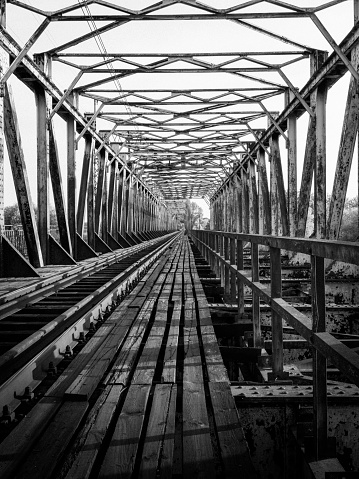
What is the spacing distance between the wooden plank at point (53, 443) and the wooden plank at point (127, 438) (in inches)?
7.2

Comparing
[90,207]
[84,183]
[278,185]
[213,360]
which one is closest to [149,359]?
[213,360]

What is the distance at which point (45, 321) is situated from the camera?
455 cm

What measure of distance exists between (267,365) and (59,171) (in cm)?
628

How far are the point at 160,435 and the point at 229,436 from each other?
0.29 metres

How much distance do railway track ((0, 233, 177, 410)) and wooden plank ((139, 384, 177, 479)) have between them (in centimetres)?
77

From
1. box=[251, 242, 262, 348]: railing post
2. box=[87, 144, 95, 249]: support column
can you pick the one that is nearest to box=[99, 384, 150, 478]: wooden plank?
box=[251, 242, 262, 348]: railing post

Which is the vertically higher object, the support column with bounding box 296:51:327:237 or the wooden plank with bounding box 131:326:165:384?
the support column with bounding box 296:51:327:237

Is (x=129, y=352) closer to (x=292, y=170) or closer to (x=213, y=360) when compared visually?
(x=213, y=360)

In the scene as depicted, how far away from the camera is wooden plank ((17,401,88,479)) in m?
1.81

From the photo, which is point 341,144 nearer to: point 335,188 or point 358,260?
point 335,188

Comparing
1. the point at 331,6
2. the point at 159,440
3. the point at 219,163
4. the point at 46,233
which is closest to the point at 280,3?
the point at 331,6

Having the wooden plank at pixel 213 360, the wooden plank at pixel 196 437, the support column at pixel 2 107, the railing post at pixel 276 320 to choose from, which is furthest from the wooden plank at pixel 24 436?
the support column at pixel 2 107

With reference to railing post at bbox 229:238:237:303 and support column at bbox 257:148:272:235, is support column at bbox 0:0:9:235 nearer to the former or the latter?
railing post at bbox 229:238:237:303

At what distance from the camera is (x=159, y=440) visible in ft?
6.74
